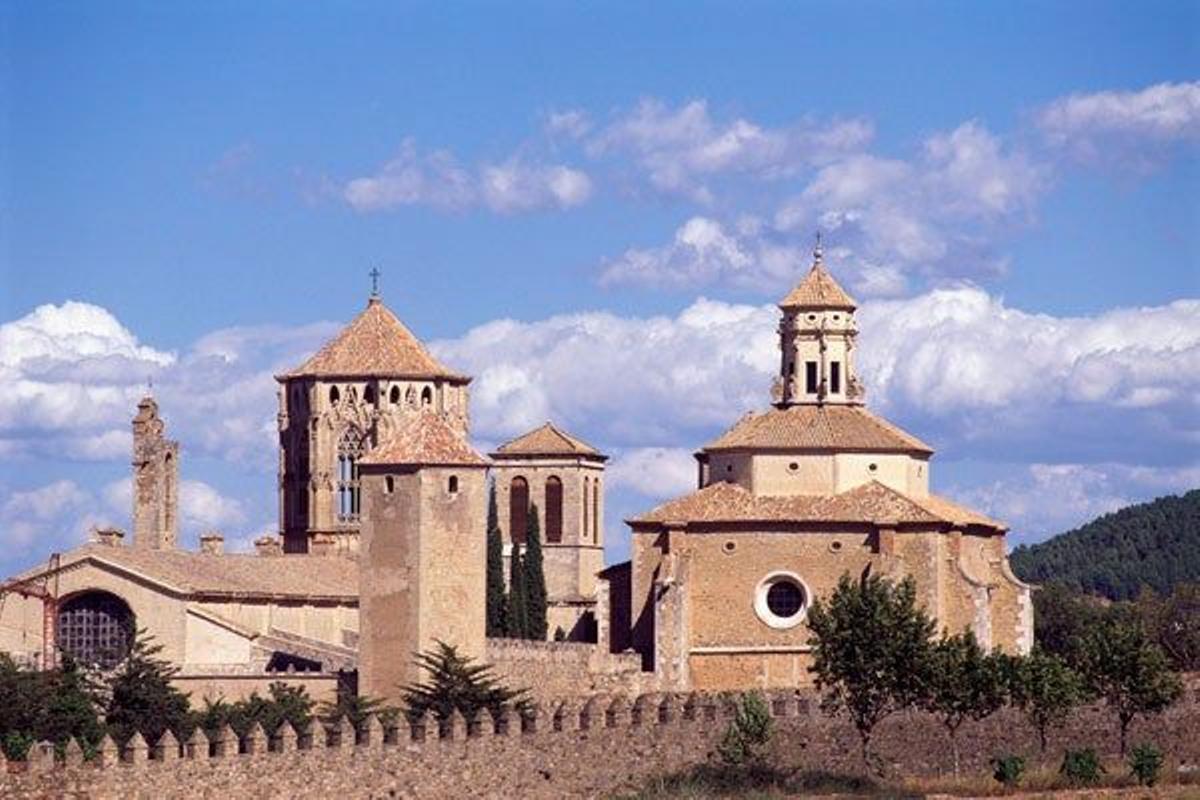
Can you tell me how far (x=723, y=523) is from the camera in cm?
9306

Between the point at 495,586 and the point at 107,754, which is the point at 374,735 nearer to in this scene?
the point at 107,754

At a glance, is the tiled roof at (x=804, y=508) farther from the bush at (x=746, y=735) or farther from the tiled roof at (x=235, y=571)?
the bush at (x=746, y=735)

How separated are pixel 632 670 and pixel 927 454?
10219mm

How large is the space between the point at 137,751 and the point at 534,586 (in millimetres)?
36046

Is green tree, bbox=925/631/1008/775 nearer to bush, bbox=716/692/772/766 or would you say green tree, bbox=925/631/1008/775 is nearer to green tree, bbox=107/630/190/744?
bush, bbox=716/692/772/766

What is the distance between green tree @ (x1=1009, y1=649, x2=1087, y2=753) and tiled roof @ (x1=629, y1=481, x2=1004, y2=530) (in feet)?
47.1

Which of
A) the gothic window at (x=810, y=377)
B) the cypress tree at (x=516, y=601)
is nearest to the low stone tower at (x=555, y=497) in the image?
the cypress tree at (x=516, y=601)

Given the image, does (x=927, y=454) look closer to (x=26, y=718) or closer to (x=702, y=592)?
(x=702, y=592)

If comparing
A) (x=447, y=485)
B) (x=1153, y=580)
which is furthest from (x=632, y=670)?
(x=1153, y=580)

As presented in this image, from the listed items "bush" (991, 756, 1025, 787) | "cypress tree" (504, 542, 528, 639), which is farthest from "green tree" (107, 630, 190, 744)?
"cypress tree" (504, 542, 528, 639)

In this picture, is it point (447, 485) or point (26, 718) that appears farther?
point (447, 485)

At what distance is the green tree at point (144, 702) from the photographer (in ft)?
251

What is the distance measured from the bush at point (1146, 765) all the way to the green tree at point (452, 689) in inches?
511

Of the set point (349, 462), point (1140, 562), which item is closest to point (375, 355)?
point (349, 462)
